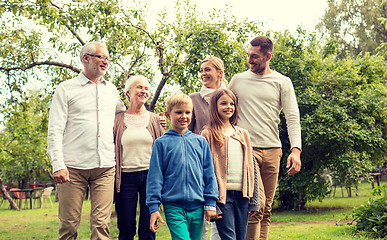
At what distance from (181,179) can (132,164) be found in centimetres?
110

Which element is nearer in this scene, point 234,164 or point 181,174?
point 181,174

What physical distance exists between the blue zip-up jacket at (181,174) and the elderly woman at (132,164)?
94 centimetres

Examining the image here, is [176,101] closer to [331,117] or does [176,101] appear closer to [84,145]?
[84,145]

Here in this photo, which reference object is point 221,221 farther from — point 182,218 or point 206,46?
point 206,46

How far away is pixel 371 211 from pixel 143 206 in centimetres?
545

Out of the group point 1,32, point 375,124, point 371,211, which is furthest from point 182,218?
point 375,124

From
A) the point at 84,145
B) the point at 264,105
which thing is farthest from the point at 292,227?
the point at 84,145

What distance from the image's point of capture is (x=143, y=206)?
14.8 feet

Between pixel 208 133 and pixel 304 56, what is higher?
pixel 304 56

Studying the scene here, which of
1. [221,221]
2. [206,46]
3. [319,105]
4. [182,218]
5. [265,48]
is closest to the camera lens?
[182,218]

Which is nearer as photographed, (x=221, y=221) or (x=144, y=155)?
(x=221, y=221)

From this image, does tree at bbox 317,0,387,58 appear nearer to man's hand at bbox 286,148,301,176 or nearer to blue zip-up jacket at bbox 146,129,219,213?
man's hand at bbox 286,148,301,176

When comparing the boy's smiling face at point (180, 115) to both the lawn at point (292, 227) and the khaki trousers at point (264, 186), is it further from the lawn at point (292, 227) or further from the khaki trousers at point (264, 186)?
the lawn at point (292, 227)

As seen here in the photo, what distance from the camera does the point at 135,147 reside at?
→ 446 cm
